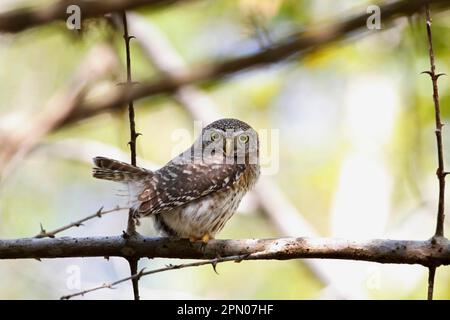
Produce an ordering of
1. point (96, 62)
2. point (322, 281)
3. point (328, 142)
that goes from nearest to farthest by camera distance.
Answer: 1. point (96, 62)
2. point (322, 281)
3. point (328, 142)

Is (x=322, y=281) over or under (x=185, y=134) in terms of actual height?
under

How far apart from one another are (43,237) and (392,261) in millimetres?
1778

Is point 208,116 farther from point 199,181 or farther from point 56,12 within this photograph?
point 56,12

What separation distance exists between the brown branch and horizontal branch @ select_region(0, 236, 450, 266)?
1191 millimetres

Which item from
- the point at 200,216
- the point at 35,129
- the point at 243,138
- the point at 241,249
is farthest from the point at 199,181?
the point at 35,129

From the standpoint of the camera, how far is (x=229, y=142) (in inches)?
211

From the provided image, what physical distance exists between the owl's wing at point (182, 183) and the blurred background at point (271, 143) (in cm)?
111

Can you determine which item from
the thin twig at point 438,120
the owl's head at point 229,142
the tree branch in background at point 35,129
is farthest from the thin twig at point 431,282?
the tree branch in background at point 35,129

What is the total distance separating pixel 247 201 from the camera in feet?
28.4

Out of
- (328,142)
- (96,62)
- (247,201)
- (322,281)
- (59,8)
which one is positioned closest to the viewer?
(59,8)

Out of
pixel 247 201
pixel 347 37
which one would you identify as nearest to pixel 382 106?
pixel 247 201

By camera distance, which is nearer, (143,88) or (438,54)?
(143,88)
